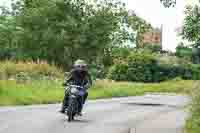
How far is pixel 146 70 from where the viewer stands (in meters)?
60.9

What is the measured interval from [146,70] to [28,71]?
2174 cm

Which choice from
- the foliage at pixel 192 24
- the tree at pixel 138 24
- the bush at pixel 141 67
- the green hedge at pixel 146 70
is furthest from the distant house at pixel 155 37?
the foliage at pixel 192 24

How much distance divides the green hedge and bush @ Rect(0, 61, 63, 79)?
1662 centimetres

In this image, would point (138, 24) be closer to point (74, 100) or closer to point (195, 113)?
point (74, 100)

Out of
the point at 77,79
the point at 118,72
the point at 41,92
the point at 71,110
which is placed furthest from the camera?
the point at 118,72

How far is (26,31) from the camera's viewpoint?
183 feet

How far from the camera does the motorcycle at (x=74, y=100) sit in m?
19.7

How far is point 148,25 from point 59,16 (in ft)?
45.0

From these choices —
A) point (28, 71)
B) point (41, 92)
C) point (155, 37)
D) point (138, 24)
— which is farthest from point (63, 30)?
point (155, 37)

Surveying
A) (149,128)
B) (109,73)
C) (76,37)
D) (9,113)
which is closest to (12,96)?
(9,113)

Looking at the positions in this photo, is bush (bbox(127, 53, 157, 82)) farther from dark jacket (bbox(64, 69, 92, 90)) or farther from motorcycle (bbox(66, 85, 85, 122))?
motorcycle (bbox(66, 85, 85, 122))

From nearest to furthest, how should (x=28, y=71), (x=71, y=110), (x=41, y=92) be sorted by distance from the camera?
(x=71, y=110) → (x=41, y=92) → (x=28, y=71)

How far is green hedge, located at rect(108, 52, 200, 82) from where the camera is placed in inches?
2375

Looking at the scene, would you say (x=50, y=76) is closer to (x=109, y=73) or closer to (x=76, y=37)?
(x=76, y=37)
